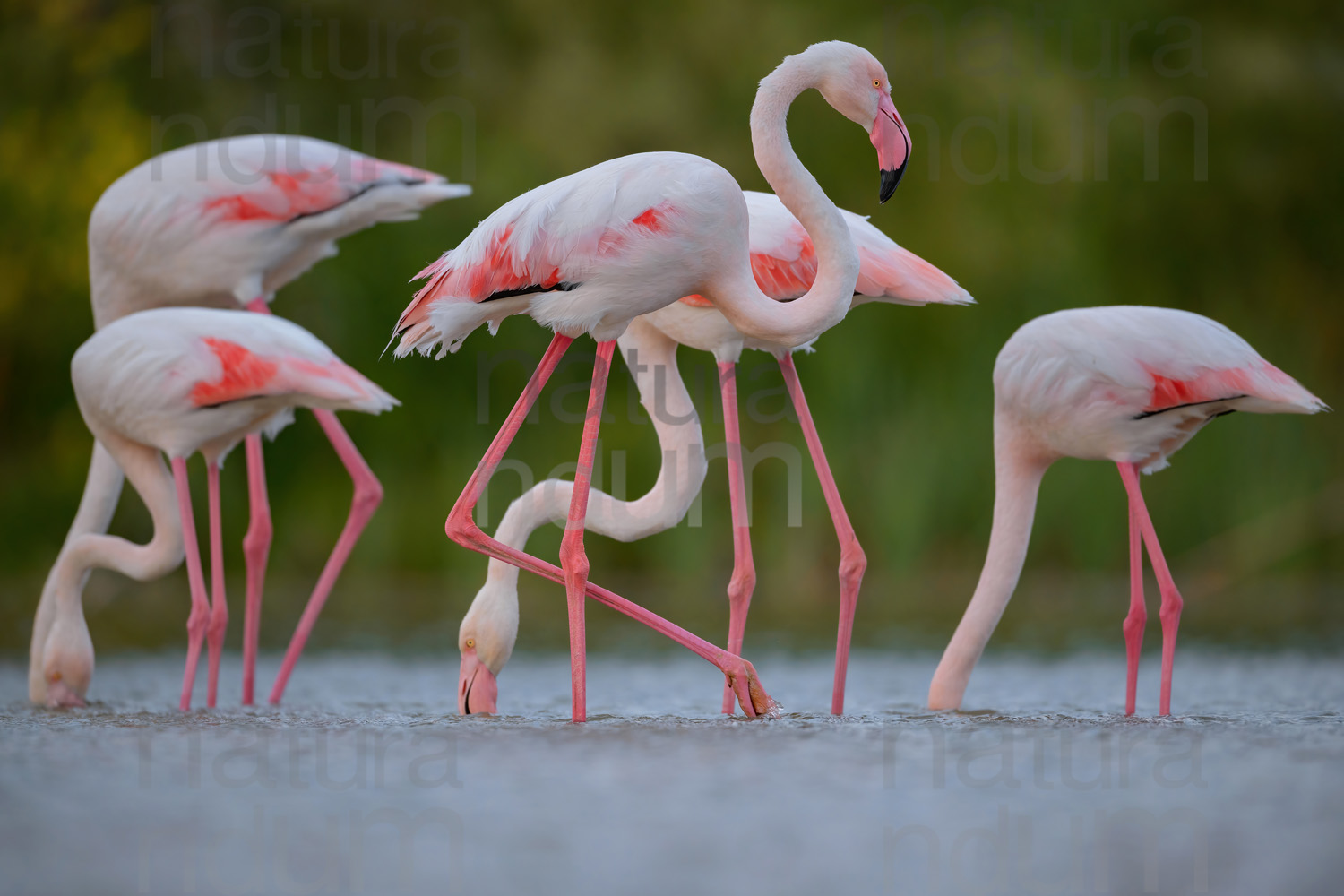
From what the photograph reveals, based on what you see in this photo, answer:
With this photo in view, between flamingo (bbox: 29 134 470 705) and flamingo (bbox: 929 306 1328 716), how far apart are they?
2.85m

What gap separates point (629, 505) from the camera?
5.62 m

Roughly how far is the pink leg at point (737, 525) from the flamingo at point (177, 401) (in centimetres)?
134

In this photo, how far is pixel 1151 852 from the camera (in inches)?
117

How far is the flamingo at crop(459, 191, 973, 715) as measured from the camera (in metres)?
5.53

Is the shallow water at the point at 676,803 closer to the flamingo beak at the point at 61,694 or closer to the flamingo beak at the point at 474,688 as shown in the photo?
the flamingo beak at the point at 474,688

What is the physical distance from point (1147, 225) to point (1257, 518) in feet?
9.28

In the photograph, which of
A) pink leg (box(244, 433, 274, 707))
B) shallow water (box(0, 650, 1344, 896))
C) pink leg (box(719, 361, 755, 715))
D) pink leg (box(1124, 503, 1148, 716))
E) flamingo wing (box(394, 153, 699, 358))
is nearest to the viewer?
shallow water (box(0, 650, 1344, 896))

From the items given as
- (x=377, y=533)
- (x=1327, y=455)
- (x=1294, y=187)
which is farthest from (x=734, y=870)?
(x=1294, y=187)

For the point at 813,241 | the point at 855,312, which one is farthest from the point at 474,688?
the point at 855,312

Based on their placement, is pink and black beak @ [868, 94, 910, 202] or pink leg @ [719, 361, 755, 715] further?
pink leg @ [719, 361, 755, 715]

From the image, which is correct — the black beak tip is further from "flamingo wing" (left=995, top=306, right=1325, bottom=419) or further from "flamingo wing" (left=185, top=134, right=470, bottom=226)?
"flamingo wing" (left=185, top=134, right=470, bottom=226)

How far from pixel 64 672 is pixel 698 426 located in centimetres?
280

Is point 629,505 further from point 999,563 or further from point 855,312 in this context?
point 855,312

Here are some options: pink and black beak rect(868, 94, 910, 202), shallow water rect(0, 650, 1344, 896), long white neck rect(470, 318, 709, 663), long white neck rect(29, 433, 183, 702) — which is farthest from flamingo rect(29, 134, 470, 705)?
pink and black beak rect(868, 94, 910, 202)
